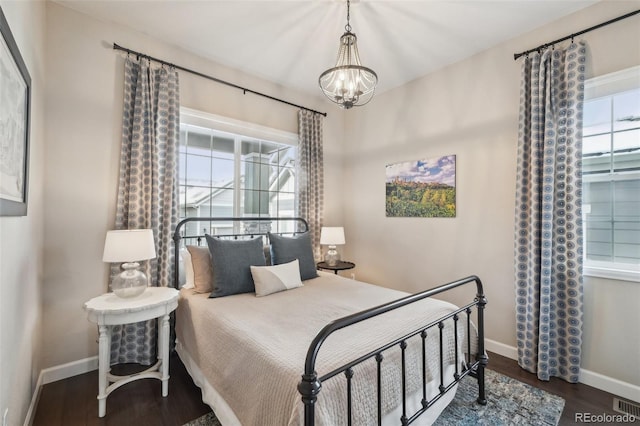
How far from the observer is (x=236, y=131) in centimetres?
333

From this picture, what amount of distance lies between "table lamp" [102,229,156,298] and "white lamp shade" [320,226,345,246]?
1995mm

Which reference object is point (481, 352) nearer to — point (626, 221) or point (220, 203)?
point (626, 221)

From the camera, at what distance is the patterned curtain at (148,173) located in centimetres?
251

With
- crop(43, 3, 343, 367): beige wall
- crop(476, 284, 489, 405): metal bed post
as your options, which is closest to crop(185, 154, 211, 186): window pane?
crop(43, 3, 343, 367): beige wall

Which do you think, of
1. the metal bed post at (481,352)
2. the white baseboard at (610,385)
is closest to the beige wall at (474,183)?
the white baseboard at (610,385)

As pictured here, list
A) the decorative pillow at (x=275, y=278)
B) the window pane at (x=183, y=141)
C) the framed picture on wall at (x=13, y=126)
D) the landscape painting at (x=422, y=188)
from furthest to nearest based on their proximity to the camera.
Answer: the landscape painting at (x=422, y=188)
the window pane at (x=183, y=141)
the decorative pillow at (x=275, y=278)
the framed picture on wall at (x=13, y=126)

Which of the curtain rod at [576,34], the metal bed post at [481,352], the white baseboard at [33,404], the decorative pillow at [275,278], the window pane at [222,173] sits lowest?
the white baseboard at [33,404]

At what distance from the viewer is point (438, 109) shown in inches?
129

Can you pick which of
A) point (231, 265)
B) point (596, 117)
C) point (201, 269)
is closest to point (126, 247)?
point (201, 269)

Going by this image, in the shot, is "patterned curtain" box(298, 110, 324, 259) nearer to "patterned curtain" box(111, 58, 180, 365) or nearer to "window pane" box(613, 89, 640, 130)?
"patterned curtain" box(111, 58, 180, 365)

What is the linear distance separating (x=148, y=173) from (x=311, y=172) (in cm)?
193

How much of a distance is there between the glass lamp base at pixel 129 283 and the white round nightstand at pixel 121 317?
Answer: 48mm

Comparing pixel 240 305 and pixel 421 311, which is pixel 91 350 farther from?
pixel 421 311

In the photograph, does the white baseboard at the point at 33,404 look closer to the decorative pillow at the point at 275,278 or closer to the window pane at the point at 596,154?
the decorative pillow at the point at 275,278
